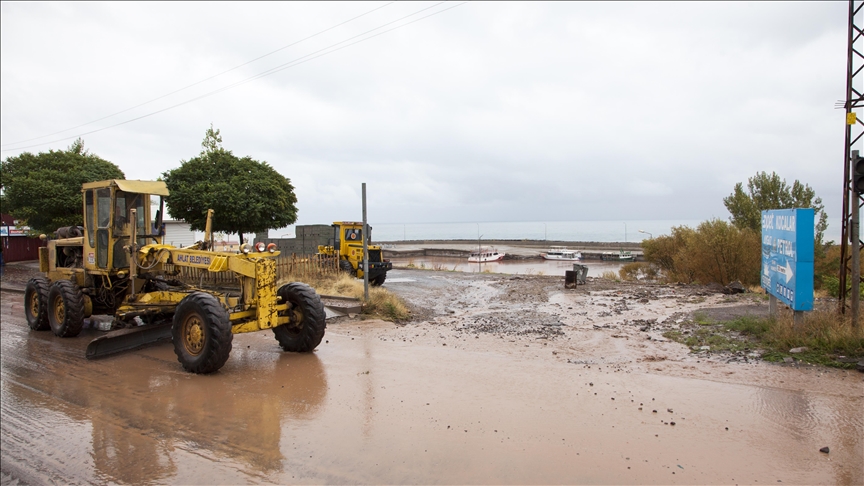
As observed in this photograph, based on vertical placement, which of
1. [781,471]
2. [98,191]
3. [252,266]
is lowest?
[781,471]

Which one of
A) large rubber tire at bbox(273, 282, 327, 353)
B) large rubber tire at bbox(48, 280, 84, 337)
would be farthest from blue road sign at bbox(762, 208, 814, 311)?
large rubber tire at bbox(48, 280, 84, 337)

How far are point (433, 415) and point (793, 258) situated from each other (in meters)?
7.14

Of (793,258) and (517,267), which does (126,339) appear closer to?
(793,258)

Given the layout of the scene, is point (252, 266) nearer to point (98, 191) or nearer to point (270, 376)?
point (270, 376)

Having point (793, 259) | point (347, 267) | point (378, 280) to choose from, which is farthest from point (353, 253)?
point (793, 259)

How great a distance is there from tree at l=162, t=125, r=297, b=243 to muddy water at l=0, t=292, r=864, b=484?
1690 centimetres

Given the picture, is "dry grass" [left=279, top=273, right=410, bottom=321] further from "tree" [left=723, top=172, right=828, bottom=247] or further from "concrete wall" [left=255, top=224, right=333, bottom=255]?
"tree" [left=723, top=172, right=828, bottom=247]

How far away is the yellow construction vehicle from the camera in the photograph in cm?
2106

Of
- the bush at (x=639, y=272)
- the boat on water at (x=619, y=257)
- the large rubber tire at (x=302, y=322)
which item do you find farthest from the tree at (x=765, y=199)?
the large rubber tire at (x=302, y=322)

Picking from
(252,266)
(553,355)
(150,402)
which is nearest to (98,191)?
(252,266)

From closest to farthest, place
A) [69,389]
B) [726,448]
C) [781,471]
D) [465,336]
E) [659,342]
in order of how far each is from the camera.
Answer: [781,471]
[726,448]
[69,389]
[659,342]
[465,336]

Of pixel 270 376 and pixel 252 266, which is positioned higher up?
pixel 252 266

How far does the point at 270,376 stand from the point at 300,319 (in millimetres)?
1530

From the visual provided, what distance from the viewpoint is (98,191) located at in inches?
408
